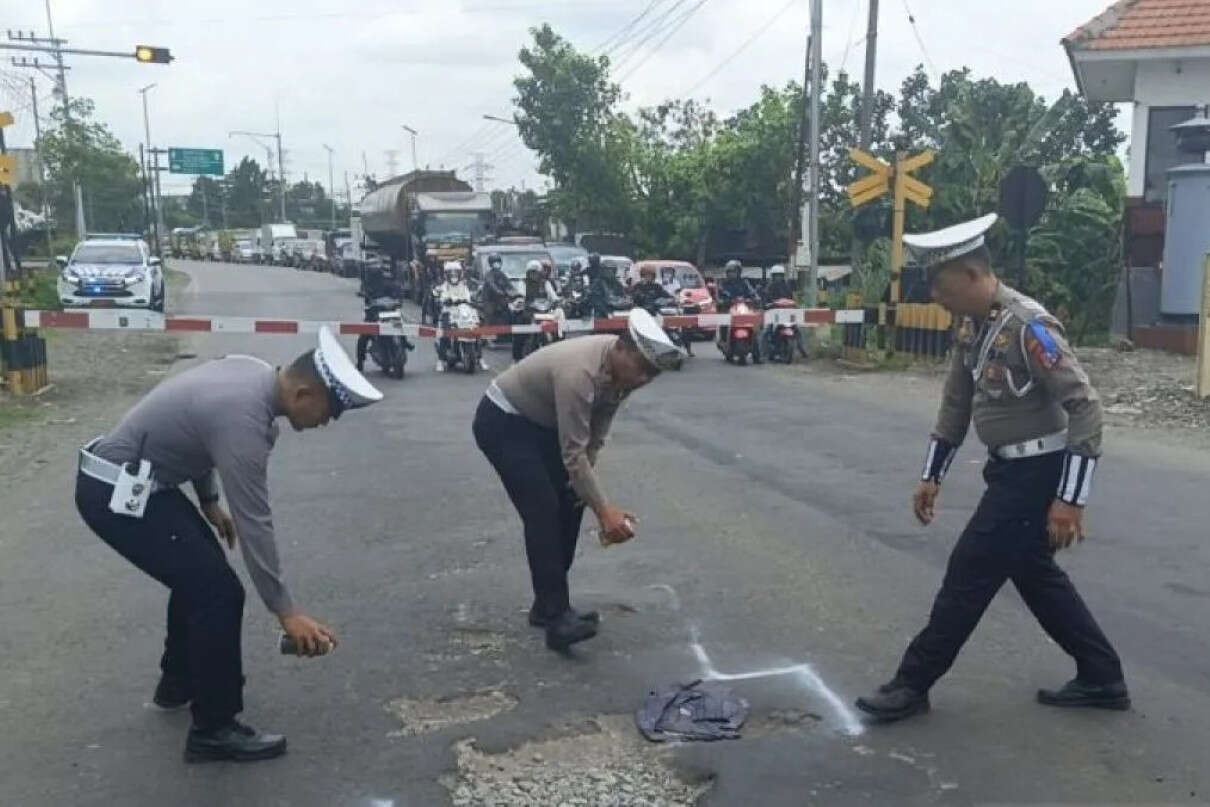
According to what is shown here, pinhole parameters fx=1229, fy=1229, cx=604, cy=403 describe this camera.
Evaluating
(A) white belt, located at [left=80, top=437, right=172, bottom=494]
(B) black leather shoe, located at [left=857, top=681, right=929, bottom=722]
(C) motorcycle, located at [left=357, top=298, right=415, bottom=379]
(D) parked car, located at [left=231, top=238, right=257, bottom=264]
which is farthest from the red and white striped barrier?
(D) parked car, located at [left=231, top=238, right=257, bottom=264]

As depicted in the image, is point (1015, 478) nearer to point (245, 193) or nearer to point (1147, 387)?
point (1147, 387)

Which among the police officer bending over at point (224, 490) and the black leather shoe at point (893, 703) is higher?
the police officer bending over at point (224, 490)

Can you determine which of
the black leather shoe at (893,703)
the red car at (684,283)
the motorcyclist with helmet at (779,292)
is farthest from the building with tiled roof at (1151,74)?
the black leather shoe at (893,703)

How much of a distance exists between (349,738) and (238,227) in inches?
4791

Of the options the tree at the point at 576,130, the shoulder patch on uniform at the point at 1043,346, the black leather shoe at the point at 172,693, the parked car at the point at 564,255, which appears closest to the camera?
the shoulder patch on uniform at the point at 1043,346

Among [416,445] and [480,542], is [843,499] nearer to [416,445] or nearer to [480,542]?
[480,542]

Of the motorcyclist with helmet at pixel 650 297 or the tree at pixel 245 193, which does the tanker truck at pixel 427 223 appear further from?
the tree at pixel 245 193

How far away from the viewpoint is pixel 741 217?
35.8 metres

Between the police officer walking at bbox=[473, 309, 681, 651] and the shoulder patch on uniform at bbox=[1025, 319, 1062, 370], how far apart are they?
134 cm

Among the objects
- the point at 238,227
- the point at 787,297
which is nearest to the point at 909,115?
the point at 787,297

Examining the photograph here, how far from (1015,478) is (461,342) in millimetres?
12682

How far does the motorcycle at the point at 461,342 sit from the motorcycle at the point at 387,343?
0.54m

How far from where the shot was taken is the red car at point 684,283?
21.8m

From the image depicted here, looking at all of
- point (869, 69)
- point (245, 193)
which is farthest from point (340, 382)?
point (245, 193)
